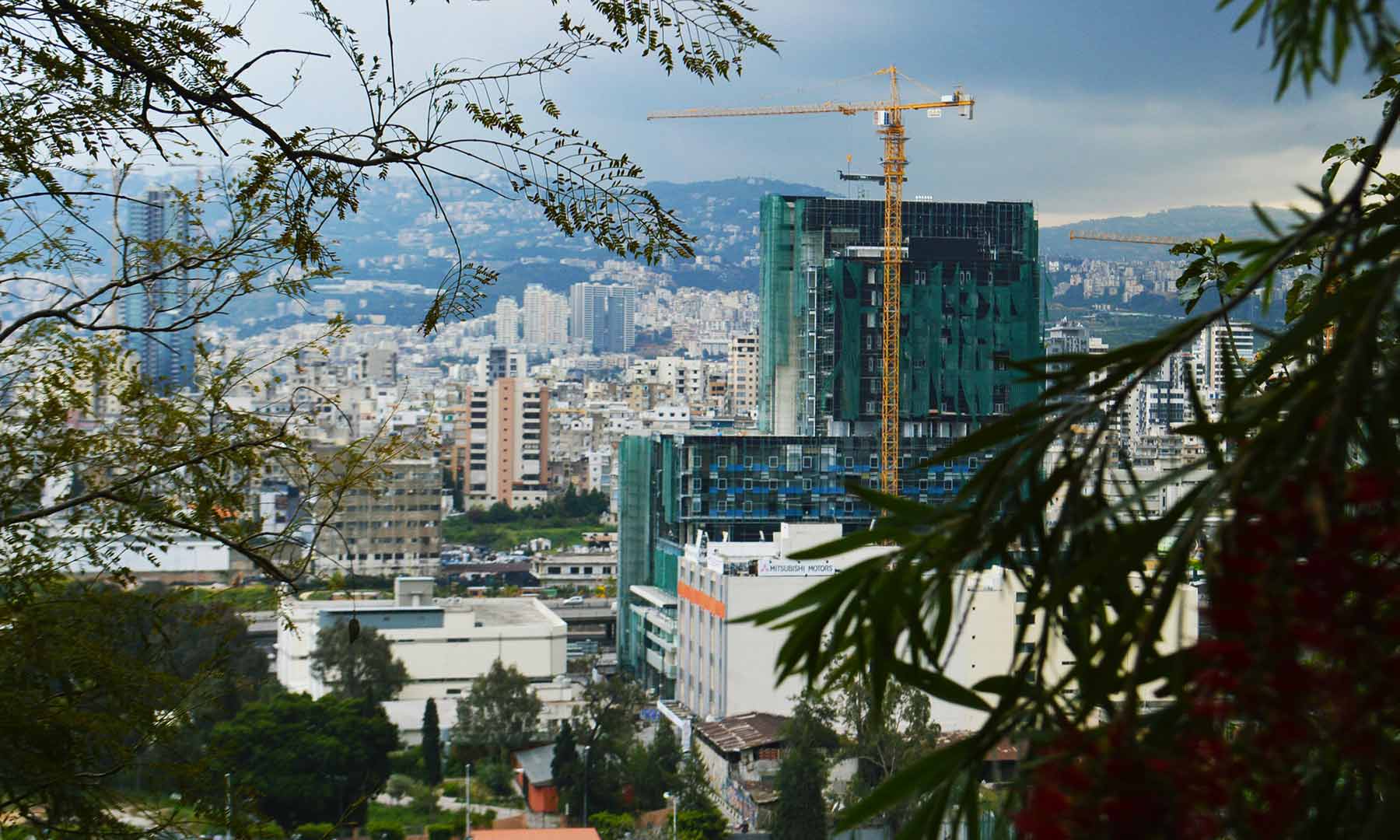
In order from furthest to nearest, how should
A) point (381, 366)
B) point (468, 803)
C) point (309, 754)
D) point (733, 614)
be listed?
point (381, 366) < point (733, 614) < point (468, 803) < point (309, 754)

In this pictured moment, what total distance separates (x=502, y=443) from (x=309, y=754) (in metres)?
26.3

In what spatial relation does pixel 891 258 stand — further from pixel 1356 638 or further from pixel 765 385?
pixel 1356 638

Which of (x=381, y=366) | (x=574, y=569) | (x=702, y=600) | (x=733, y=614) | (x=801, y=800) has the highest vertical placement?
(x=381, y=366)

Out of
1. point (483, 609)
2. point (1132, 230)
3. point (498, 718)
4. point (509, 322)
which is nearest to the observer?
point (498, 718)

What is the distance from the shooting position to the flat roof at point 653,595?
22.4 m

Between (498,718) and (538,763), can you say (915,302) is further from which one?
(538,763)

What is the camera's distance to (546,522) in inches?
1412

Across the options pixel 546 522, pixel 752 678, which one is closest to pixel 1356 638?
pixel 752 678

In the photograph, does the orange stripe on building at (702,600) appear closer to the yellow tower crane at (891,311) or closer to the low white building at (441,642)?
the low white building at (441,642)

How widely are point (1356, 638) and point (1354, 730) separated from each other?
3cm

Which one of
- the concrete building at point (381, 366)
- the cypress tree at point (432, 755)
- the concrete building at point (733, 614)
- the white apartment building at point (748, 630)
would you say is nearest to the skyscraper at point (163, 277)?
the white apartment building at point (748, 630)

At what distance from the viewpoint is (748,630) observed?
56.5ft

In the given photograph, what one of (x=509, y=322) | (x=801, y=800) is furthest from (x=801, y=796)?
(x=509, y=322)

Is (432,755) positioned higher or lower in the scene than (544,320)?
lower
